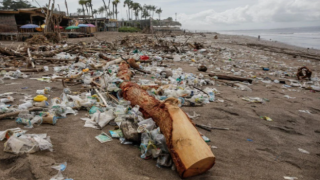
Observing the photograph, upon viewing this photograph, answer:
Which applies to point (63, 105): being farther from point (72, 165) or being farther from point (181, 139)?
point (181, 139)

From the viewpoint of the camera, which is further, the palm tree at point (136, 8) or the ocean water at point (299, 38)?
the palm tree at point (136, 8)

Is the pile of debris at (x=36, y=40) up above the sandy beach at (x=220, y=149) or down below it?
above

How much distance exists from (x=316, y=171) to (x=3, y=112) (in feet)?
11.0

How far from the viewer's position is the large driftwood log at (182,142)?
4.90 ft

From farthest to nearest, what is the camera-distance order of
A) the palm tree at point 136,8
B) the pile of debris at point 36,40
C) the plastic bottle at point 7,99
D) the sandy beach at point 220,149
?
the palm tree at point 136,8 < the pile of debris at point 36,40 < the plastic bottle at point 7,99 < the sandy beach at point 220,149

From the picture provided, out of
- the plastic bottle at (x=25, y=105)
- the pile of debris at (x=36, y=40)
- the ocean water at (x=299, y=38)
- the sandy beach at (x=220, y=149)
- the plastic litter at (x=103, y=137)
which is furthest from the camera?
the ocean water at (x=299, y=38)

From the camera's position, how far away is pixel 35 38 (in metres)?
9.41

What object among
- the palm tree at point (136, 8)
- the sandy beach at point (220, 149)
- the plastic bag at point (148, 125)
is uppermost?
the palm tree at point (136, 8)

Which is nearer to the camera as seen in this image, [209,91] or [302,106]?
[302,106]

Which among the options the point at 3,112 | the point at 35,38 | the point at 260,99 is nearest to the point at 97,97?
the point at 3,112

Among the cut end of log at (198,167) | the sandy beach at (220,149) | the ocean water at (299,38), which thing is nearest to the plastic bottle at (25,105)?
the sandy beach at (220,149)

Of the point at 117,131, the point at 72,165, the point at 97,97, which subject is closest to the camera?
the point at 72,165

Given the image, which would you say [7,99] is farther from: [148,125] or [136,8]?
[136,8]

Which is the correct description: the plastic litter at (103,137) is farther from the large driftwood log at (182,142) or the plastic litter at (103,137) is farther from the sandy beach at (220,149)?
the large driftwood log at (182,142)
